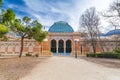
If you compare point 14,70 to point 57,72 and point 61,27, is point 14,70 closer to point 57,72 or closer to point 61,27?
point 57,72

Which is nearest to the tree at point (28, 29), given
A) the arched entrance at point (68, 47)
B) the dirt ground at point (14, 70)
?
the dirt ground at point (14, 70)

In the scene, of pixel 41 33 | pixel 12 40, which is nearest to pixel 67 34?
pixel 12 40

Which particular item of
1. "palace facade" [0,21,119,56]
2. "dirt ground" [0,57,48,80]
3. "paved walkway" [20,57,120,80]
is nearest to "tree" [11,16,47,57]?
"dirt ground" [0,57,48,80]

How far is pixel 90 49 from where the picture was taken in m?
60.4

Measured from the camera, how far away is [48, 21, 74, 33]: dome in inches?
2734

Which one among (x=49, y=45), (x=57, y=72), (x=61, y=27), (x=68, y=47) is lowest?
(x=57, y=72)

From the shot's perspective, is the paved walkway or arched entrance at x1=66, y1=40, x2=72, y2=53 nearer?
the paved walkway

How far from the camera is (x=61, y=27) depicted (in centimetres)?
7112

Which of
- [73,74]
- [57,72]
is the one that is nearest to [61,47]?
[57,72]

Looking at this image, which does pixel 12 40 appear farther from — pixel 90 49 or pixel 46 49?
pixel 90 49

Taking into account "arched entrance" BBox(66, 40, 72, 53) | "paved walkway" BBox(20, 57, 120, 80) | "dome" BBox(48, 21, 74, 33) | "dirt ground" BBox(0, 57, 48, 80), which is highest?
"dome" BBox(48, 21, 74, 33)

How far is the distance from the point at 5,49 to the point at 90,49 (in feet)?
102

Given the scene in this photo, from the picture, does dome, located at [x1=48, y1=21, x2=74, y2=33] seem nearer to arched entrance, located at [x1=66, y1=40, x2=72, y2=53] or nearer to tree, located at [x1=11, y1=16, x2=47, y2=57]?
arched entrance, located at [x1=66, y1=40, x2=72, y2=53]

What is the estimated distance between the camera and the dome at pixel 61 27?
2734 inches
